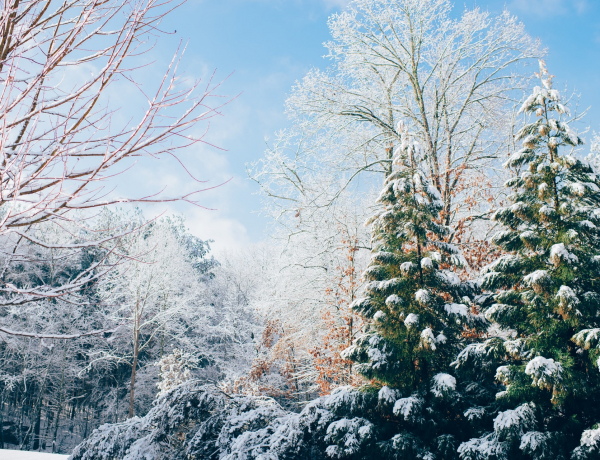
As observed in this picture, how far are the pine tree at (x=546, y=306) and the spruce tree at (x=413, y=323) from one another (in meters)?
0.54

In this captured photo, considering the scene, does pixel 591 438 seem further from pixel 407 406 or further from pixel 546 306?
pixel 407 406

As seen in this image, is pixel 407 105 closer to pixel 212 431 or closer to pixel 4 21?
pixel 212 431

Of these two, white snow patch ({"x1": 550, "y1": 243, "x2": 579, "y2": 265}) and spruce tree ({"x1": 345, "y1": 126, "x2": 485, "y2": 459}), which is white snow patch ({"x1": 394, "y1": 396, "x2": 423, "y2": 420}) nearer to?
spruce tree ({"x1": 345, "y1": 126, "x2": 485, "y2": 459})

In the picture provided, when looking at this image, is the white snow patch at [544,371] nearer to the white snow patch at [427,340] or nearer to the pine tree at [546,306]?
the pine tree at [546,306]

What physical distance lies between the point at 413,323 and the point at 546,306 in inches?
81.3

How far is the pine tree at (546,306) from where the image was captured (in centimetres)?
551

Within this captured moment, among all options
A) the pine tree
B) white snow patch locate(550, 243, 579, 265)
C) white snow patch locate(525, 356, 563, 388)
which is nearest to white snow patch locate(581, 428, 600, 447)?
the pine tree

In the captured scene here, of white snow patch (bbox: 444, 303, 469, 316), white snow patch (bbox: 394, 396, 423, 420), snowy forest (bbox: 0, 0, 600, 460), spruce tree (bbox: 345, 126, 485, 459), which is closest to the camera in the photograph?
snowy forest (bbox: 0, 0, 600, 460)

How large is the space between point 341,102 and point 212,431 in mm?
8661

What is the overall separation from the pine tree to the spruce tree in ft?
1.78

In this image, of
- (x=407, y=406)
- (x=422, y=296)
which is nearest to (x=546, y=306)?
(x=422, y=296)

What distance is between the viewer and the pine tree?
5512 millimetres

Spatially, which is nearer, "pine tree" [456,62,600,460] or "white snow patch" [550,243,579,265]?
"pine tree" [456,62,600,460]

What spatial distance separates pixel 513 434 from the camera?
544 cm
